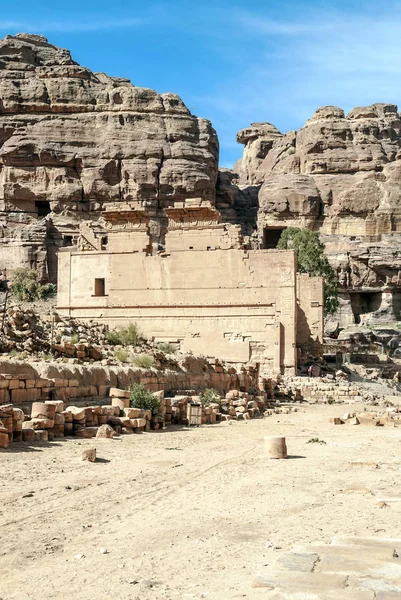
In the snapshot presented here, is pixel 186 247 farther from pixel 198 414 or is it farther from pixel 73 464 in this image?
pixel 73 464

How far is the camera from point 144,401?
55.0 ft

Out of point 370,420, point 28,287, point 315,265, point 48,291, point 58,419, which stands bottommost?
point 370,420

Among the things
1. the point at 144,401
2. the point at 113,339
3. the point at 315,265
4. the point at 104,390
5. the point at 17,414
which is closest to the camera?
the point at 17,414

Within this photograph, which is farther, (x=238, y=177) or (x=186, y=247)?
(x=238, y=177)

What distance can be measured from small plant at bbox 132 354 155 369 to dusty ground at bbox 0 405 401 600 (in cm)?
609

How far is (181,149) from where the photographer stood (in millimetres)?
57531

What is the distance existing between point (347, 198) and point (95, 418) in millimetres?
50113

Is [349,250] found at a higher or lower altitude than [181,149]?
lower

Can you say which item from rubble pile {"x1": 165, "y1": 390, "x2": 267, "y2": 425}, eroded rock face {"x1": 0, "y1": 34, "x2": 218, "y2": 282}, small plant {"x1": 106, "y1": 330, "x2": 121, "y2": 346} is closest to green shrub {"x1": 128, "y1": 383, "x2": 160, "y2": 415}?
rubble pile {"x1": 165, "y1": 390, "x2": 267, "y2": 425}

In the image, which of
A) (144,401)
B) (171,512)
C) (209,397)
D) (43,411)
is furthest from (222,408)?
(171,512)

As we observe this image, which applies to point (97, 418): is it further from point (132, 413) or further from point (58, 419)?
point (58, 419)

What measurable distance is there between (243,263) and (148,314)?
168 inches

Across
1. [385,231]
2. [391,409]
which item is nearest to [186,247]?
[391,409]

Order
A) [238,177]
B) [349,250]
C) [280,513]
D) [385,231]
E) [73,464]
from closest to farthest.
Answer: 1. [280,513]
2. [73,464]
3. [349,250]
4. [385,231]
5. [238,177]
